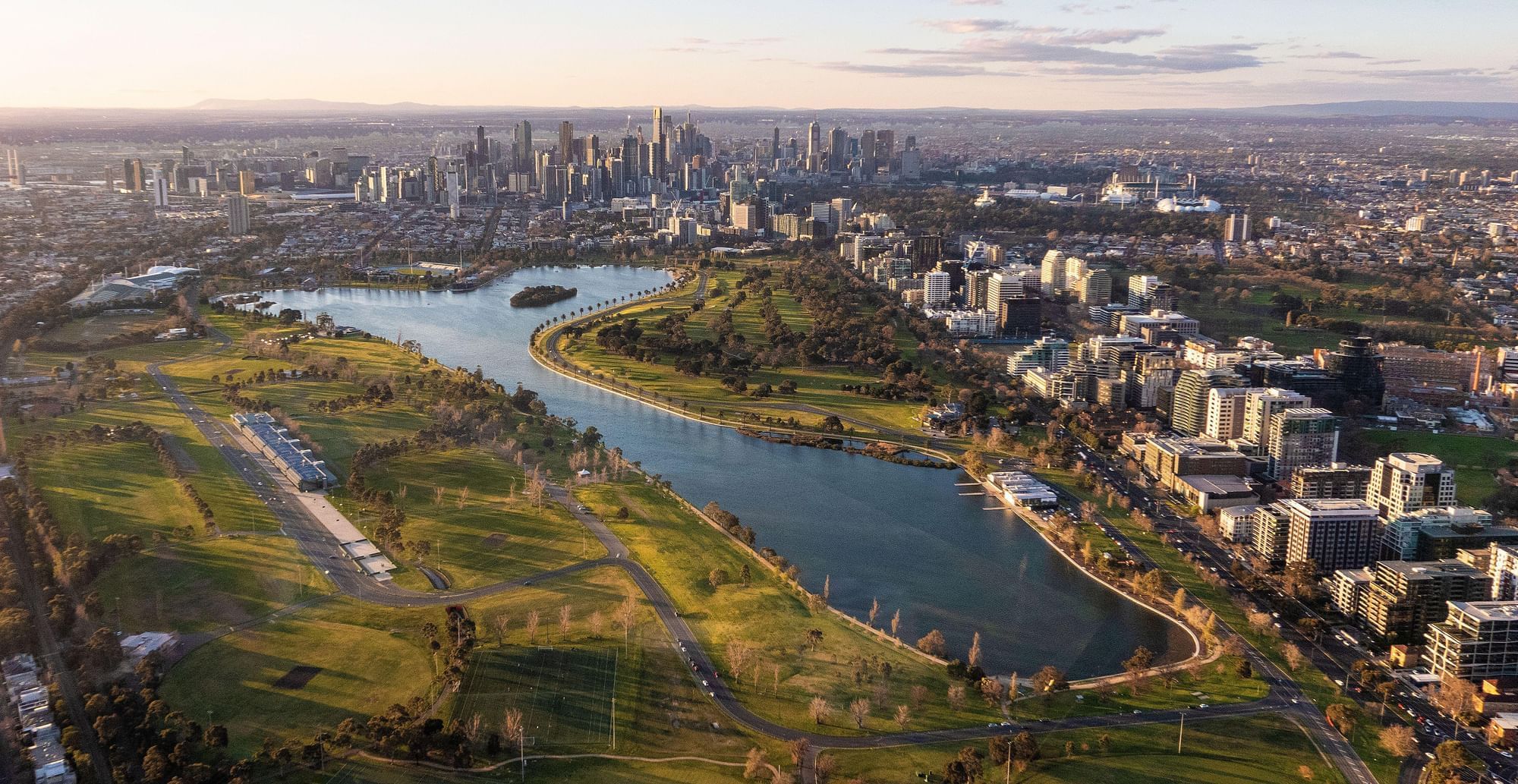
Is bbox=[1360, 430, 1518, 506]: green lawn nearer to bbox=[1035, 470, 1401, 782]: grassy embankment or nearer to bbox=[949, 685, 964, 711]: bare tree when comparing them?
bbox=[1035, 470, 1401, 782]: grassy embankment

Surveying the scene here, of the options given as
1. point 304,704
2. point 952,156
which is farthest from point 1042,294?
point 952,156

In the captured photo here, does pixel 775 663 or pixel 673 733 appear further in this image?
pixel 775 663

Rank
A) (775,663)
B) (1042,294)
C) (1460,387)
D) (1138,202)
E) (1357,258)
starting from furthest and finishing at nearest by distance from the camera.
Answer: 1. (1138,202)
2. (1357,258)
3. (1042,294)
4. (1460,387)
5. (775,663)

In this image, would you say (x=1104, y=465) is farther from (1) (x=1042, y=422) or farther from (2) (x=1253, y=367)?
(2) (x=1253, y=367)

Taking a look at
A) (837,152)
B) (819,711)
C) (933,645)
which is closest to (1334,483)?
(933,645)

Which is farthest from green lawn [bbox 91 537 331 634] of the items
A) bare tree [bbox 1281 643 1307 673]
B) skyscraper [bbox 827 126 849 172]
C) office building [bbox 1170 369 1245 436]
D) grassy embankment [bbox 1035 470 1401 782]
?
skyscraper [bbox 827 126 849 172]
